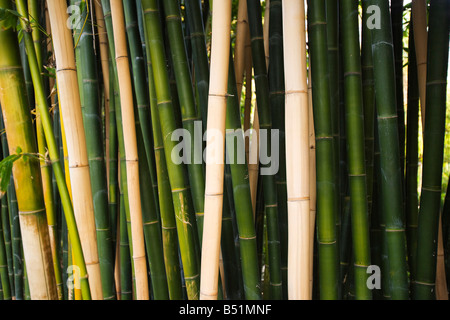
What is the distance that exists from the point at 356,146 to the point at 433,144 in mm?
182

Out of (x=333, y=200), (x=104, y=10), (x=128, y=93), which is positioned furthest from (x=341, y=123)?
(x=104, y=10)

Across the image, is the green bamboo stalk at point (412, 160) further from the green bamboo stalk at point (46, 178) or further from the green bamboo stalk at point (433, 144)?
the green bamboo stalk at point (46, 178)

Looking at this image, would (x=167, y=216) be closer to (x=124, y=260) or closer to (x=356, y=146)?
(x=124, y=260)

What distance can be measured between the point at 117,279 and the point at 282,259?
2.19 feet

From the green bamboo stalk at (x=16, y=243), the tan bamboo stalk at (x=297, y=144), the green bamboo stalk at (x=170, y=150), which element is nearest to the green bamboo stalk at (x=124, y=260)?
the green bamboo stalk at (x=170, y=150)

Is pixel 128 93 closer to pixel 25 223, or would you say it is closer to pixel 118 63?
pixel 118 63

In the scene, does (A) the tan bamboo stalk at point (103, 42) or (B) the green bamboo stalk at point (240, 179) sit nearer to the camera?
A: (B) the green bamboo stalk at point (240, 179)

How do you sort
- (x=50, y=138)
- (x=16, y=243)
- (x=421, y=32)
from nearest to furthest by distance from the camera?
(x=50, y=138) → (x=421, y=32) → (x=16, y=243)

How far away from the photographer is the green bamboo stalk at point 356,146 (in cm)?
85

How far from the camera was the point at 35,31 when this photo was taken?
1111 mm

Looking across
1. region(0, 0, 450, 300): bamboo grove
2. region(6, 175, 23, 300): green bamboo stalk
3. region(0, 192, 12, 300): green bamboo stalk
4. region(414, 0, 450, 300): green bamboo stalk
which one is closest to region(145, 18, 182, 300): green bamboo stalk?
region(0, 0, 450, 300): bamboo grove

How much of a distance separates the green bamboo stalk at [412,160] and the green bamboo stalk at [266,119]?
415 millimetres

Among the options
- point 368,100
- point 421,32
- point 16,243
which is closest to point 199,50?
point 368,100

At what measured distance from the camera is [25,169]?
672mm
